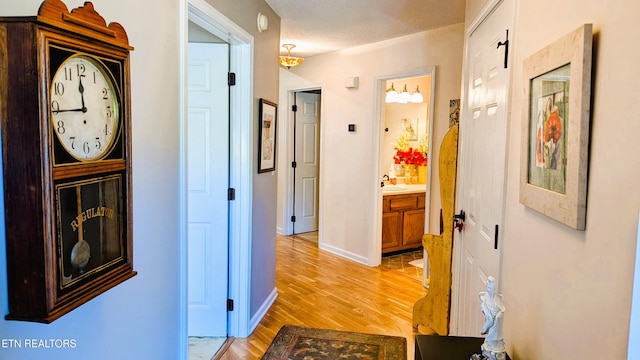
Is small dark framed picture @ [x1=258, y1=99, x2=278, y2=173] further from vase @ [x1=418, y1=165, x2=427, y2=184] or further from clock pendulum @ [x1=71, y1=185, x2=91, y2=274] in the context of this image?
vase @ [x1=418, y1=165, x2=427, y2=184]

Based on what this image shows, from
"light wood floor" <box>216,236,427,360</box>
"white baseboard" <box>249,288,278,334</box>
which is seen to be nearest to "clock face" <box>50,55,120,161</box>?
"light wood floor" <box>216,236,427,360</box>

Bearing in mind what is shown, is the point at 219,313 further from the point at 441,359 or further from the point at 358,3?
the point at 358,3

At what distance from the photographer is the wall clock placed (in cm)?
97

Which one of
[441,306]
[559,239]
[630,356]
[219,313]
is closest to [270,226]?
[219,313]

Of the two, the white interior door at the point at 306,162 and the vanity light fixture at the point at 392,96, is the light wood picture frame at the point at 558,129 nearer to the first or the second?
the vanity light fixture at the point at 392,96

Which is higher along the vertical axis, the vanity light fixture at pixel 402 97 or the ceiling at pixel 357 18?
the ceiling at pixel 357 18

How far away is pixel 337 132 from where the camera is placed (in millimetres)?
5188

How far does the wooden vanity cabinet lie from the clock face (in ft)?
13.0

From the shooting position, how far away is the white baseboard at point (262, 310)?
3.09m

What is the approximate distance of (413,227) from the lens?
17.5 feet

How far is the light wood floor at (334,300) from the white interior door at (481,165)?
0.79 meters

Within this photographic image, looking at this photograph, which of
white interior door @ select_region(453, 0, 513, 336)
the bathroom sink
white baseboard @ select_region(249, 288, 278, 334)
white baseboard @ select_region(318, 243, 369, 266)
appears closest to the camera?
white interior door @ select_region(453, 0, 513, 336)

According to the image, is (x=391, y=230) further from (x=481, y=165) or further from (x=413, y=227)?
(x=481, y=165)

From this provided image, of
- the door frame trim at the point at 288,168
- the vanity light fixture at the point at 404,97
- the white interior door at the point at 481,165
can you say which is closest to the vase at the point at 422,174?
the vanity light fixture at the point at 404,97
